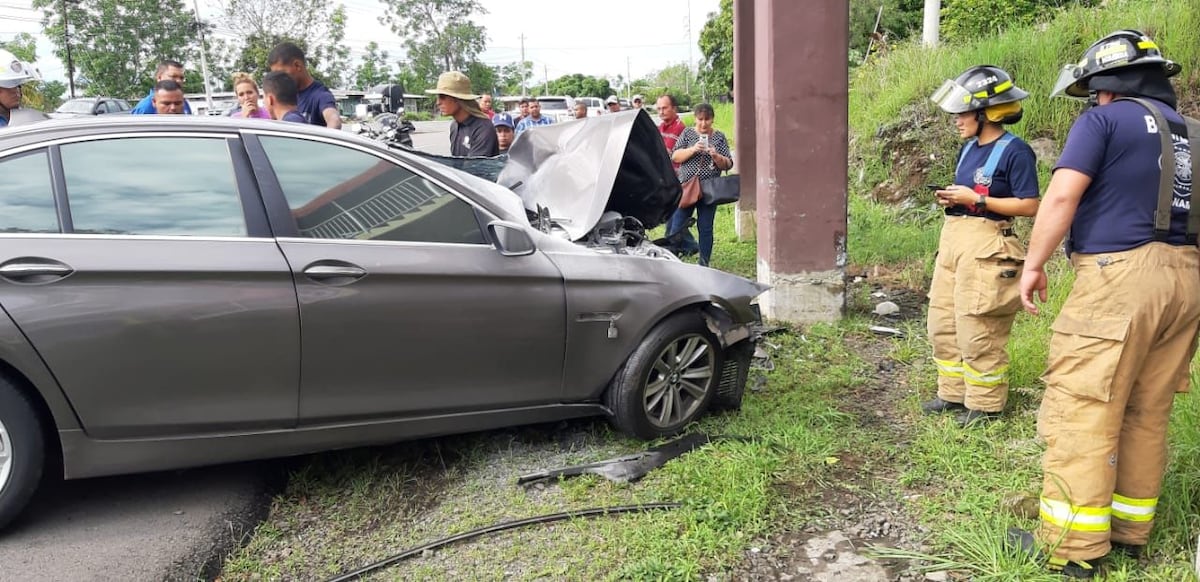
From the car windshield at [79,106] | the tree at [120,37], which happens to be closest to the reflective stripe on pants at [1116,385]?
the car windshield at [79,106]

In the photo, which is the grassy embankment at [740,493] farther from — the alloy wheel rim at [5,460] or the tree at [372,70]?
the tree at [372,70]

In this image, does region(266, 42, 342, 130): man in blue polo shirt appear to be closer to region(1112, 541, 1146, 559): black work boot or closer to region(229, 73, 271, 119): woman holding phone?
region(229, 73, 271, 119): woman holding phone

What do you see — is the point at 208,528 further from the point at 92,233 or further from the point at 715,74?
the point at 715,74

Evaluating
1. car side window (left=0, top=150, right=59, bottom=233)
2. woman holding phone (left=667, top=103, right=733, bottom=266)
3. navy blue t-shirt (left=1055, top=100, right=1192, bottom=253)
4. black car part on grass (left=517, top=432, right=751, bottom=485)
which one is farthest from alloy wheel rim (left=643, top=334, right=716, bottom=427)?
woman holding phone (left=667, top=103, right=733, bottom=266)

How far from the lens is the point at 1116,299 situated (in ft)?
8.23

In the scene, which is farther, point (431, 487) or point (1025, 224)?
point (1025, 224)

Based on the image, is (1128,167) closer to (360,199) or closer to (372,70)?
(360,199)

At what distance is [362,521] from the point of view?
3.22 metres

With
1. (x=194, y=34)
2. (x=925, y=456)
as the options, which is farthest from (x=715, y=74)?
(x=925, y=456)

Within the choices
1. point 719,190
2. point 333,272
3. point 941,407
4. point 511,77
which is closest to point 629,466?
point 333,272

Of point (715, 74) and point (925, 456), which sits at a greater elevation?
point (715, 74)

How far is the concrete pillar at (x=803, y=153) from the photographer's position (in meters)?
5.54

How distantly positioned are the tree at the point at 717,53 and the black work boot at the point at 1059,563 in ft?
111

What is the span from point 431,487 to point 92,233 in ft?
5.43
